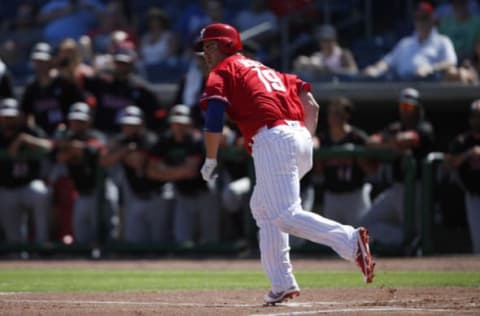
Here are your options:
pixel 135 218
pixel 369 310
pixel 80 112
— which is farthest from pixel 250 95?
pixel 135 218

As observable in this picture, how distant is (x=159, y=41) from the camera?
14.7 metres

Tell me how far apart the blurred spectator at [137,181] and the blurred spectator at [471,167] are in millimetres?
3399

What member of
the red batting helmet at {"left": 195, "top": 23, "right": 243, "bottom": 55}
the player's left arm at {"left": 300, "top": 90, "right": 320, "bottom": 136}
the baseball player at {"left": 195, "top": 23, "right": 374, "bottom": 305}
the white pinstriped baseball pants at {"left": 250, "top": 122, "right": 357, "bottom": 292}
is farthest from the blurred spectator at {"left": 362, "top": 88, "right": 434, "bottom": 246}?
the white pinstriped baseball pants at {"left": 250, "top": 122, "right": 357, "bottom": 292}

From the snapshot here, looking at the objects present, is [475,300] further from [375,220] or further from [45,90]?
[45,90]

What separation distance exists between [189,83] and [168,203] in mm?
1441

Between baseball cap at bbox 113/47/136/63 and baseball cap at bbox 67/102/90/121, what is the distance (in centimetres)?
68

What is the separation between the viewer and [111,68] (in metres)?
14.0

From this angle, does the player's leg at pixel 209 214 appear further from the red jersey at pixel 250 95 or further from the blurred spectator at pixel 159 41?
the red jersey at pixel 250 95

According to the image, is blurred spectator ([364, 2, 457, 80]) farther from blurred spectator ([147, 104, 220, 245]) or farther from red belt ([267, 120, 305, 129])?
red belt ([267, 120, 305, 129])

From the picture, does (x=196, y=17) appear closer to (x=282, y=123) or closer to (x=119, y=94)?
(x=119, y=94)

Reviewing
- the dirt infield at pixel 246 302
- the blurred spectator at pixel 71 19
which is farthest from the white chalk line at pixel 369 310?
the blurred spectator at pixel 71 19

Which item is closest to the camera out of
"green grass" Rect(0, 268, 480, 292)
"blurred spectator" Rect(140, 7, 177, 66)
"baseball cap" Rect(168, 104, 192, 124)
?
"green grass" Rect(0, 268, 480, 292)

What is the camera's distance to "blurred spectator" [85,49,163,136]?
12.9 metres

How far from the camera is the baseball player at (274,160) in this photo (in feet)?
20.8
